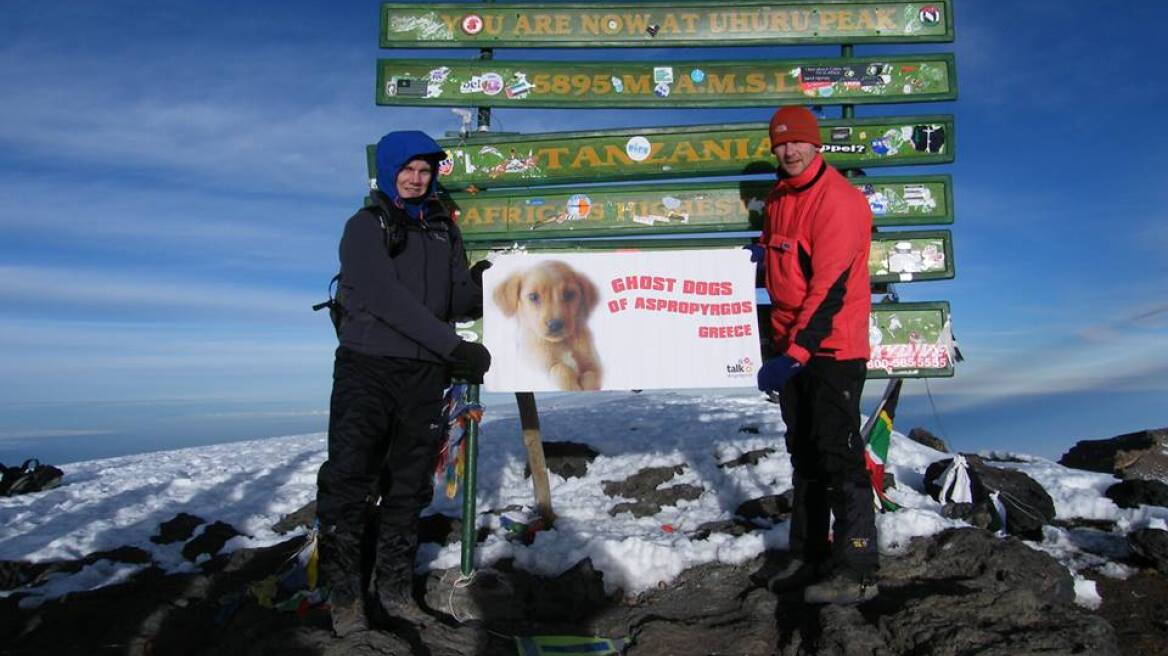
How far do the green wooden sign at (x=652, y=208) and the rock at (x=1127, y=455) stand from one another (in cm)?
518

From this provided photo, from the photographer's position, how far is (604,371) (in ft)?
20.2

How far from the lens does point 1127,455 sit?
1056 centimetres

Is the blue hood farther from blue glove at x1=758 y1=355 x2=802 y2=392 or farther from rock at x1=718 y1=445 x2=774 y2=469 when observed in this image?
rock at x1=718 y1=445 x2=774 y2=469

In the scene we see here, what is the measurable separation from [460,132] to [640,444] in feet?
13.3

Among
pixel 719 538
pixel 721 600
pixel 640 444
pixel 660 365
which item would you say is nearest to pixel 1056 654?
pixel 721 600

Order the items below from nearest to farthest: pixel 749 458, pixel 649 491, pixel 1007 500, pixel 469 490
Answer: pixel 469 490 → pixel 1007 500 → pixel 649 491 → pixel 749 458

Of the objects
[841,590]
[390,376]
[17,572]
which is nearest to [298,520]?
[17,572]

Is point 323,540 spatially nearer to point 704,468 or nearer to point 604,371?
point 604,371

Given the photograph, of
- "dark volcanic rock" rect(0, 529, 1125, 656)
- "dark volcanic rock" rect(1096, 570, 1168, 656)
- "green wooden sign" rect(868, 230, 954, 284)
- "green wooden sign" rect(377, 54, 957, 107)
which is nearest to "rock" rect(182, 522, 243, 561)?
"dark volcanic rock" rect(0, 529, 1125, 656)

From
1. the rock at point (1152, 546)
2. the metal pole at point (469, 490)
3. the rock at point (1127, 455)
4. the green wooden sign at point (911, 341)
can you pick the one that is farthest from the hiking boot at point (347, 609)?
the rock at point (1127, 455)

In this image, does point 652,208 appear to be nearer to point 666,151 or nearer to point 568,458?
point 666,151

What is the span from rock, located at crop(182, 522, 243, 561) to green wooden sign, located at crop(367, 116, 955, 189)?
3632mm

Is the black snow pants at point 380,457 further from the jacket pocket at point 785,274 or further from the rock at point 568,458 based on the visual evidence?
the rock at point 568,458

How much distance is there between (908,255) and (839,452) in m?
2.64
